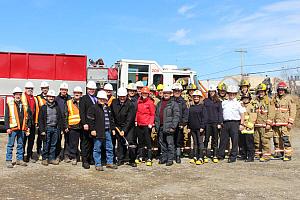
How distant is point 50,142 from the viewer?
879 cm

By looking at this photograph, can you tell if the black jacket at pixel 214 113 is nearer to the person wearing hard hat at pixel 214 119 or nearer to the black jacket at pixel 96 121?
the person wearing hard hat at pixel 214 119

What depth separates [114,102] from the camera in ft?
28.8

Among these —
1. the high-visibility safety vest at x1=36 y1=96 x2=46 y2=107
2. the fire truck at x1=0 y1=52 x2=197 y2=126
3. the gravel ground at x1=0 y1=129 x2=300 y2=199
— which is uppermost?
the fire truck at x1=0 y1=52 x2=197 y2=126

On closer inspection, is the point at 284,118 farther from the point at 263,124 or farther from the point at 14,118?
the point at 14,118

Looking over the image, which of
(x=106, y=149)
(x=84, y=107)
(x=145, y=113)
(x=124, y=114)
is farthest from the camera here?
(x=145, y=113)

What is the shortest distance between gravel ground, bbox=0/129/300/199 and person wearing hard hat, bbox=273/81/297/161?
77 cm

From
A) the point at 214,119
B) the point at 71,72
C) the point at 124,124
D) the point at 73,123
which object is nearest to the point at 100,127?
the point at 124,124

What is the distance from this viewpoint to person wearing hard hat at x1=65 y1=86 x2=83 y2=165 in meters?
8.79

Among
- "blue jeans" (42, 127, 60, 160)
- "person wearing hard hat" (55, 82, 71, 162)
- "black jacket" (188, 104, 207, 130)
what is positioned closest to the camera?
"blue jeans" (42, 127, 60, 160)

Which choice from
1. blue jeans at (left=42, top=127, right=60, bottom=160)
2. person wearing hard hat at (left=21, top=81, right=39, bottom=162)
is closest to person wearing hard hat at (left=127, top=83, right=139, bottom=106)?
blue jeans at (left=42, top=127, right=60, bottom=160)

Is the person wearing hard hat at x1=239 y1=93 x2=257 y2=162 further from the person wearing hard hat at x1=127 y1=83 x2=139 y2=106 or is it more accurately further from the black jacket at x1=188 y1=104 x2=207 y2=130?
the person wearing hard hat at x1=127 y1=83 x2=139 y2=106

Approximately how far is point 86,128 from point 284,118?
542cm

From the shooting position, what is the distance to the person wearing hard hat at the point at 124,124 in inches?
341

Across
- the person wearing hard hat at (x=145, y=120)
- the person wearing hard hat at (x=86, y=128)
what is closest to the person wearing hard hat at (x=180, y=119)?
the person wearing hard hat at (x=145, y=120)
